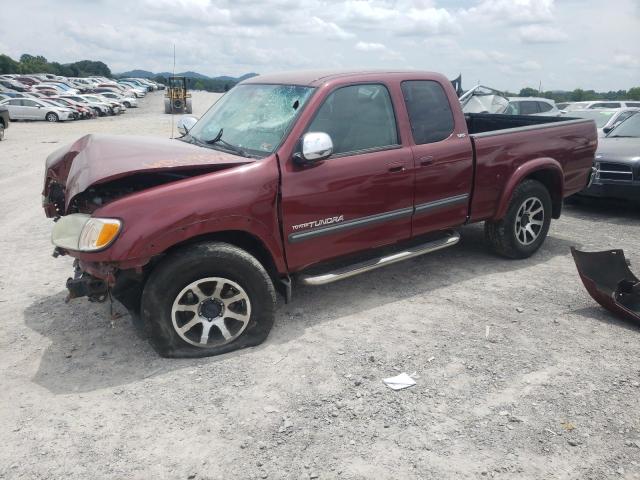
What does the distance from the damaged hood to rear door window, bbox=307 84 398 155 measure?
2.41 feet

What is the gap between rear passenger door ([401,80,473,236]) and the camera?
15.7 ft

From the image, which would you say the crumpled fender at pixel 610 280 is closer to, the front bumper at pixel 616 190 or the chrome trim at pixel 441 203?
the chrome trim at pixel 441 203

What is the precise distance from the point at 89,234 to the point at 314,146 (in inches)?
63.8

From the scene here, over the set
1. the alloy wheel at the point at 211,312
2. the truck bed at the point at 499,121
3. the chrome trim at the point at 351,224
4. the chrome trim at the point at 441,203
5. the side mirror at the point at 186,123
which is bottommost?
the alloy wheel at the point at 211,312

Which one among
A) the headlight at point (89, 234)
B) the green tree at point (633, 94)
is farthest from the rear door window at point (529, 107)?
the green tree at point (633, 94)

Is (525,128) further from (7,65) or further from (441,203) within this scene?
(7,65)

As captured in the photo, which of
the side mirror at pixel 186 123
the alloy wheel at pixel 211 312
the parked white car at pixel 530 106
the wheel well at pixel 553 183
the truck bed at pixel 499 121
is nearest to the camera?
the alloy wheel at pixel 211 312

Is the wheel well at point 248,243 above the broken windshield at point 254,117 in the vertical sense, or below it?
below

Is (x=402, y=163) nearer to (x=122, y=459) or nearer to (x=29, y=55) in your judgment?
(x=122, y=459)

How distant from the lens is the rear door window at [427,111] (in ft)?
15.7

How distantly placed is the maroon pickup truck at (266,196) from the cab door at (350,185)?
0.04 ft

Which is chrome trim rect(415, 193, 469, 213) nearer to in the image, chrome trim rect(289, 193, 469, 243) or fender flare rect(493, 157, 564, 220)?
chrome trim rect(289, 193, 469, 243)

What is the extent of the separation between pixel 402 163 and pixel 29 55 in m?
130

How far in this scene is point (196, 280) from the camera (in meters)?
3.71
